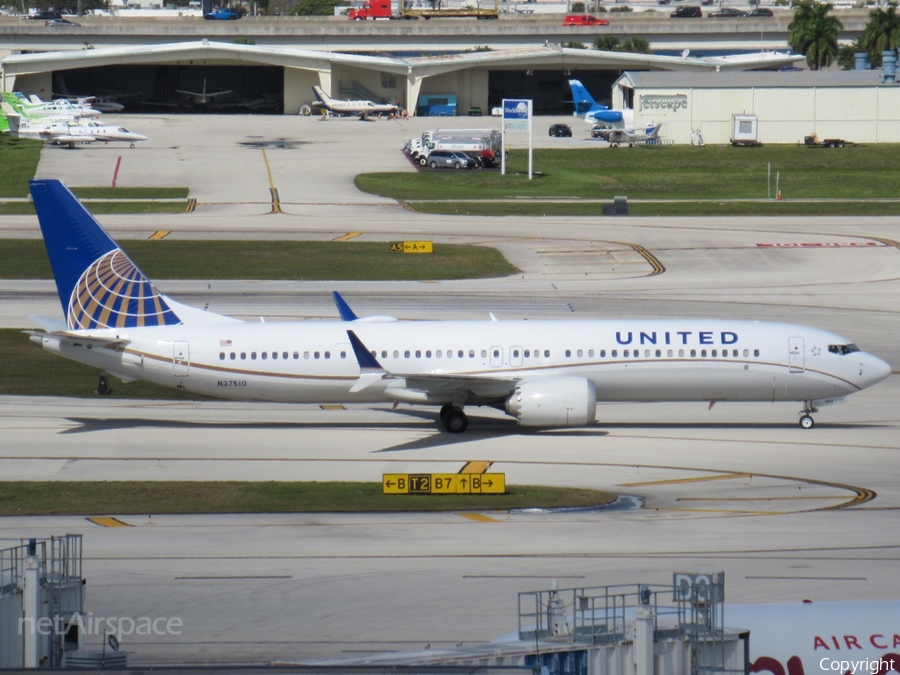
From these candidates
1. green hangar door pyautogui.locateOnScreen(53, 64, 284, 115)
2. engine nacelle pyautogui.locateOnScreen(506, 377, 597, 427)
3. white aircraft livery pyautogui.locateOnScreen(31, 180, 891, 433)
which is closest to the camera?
engine nacelle pyautogui.locateOnScreen(506, 377, 597, 427)

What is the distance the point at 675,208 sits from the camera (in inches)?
3738

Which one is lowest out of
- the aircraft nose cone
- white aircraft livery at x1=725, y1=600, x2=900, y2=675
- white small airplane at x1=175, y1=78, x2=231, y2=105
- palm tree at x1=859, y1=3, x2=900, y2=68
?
the aircraft nose cone

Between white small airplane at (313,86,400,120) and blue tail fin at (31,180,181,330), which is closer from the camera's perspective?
blue tail fin at (31,180,181,330)

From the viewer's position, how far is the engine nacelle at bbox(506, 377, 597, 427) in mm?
39219

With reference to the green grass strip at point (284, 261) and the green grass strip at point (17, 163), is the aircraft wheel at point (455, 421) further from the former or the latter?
the green grass strip at point (17, 163)

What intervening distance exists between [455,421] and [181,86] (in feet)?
498

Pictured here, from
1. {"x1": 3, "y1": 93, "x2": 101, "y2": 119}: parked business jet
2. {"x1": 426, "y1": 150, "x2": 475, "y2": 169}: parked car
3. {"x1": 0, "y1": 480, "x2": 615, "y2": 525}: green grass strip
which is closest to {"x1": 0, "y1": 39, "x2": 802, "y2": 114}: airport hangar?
{"x1": 3, "y1": 93, "x2": 101, "y2": 119}: parked business jet

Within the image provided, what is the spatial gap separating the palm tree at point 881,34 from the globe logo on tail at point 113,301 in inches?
5100

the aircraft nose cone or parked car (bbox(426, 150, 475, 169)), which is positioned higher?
parked car (bbox(426, 150, 475, 169))

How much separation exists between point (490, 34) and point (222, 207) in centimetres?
9867

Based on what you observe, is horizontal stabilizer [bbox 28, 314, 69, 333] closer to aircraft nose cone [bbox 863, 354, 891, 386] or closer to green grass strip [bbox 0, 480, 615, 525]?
green grass strip [bbox 0, 480, 615, 525]

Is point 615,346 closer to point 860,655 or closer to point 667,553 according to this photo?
point 667,553

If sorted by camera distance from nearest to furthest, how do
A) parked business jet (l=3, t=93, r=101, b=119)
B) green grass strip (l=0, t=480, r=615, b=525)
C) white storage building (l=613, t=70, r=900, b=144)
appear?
green grass strip (l=0, t=480, r=615, b=525) < white storage building (l=613, t=70, r=900, b=144) < parked business jet (l=3, t=93, r=101, b=119)

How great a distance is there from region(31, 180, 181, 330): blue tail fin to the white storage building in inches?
3649
